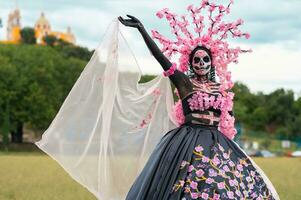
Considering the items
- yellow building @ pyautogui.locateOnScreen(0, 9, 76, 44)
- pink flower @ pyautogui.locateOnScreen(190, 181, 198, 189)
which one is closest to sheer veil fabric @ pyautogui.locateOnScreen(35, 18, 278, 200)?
pink flower @ pyautogui.locateOnScreen(190, 181, 198, 189)

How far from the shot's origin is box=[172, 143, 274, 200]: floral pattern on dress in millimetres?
5082

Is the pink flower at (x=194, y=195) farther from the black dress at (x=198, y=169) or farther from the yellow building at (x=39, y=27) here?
the yellow building at (x=39, y=27)

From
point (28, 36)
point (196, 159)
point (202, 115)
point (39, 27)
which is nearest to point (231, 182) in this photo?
point (196, 159)

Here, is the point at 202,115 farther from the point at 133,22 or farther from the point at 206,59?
the point at 133,22

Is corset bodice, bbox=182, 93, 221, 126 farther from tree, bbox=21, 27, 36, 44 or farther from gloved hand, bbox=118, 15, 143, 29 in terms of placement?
tree, bbox=21, 27, 36, 44

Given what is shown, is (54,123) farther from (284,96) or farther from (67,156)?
(284,96)

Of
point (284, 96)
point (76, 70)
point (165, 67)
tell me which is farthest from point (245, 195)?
point (284, 96)

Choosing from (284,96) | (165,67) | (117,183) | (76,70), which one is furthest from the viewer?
(284,96)

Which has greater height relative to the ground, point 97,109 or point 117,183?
point 97,109

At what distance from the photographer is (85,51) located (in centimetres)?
6072

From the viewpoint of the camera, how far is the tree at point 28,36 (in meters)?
77.3

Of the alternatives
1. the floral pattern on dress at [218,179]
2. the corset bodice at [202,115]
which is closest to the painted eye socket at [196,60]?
the corset bodice at [202,115]

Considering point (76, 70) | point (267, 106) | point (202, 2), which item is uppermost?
point (202, 2)

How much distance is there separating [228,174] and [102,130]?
1345 millimetres
